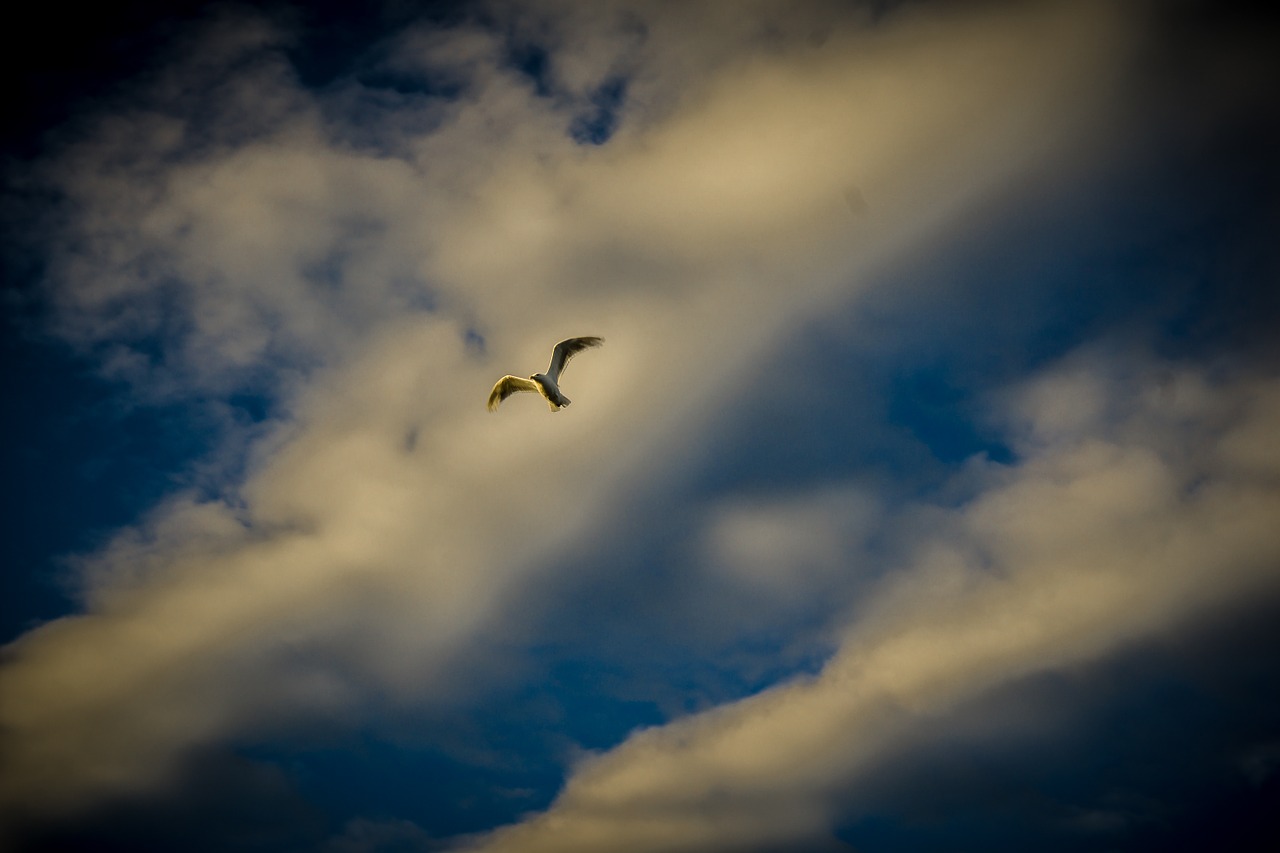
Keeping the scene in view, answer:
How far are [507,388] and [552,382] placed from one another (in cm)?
341

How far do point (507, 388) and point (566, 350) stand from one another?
4150mm

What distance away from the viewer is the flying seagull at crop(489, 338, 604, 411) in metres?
46.8

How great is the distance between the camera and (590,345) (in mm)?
48781

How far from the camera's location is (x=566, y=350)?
48.3 m

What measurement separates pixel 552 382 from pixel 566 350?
2501mm

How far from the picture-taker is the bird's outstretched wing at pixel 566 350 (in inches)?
1875

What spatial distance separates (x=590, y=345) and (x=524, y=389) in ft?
15.2

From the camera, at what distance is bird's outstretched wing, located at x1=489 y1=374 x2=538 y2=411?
47719mm

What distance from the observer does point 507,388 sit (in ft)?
160

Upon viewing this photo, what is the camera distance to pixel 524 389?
48500mm

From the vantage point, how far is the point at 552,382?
46.9 metres

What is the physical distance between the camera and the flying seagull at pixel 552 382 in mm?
46844

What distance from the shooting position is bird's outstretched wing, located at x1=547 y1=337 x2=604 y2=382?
47.6 m
